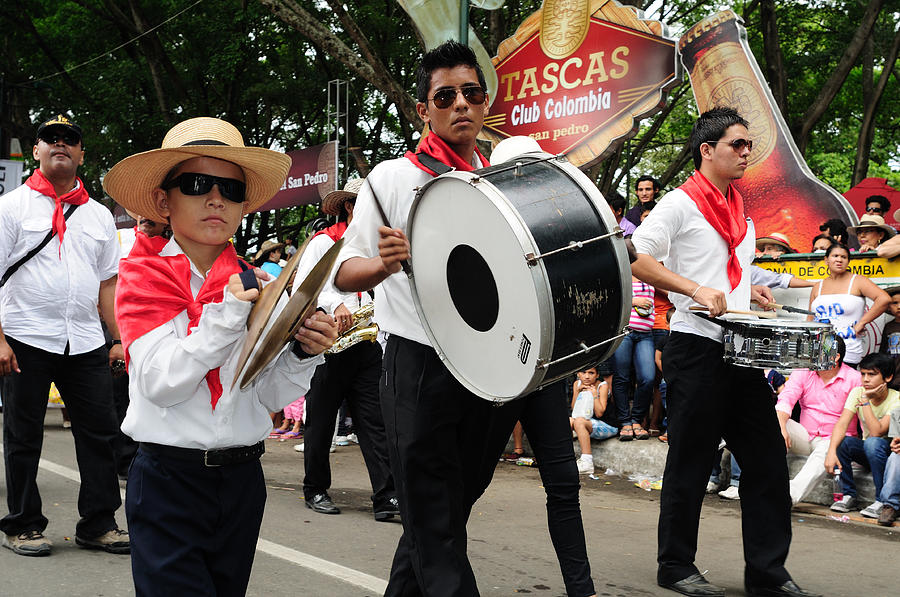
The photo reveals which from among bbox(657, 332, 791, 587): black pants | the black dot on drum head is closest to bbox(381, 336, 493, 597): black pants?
the black dot on drum head

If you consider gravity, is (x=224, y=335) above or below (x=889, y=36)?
below

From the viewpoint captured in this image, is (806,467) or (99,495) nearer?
(99,495)

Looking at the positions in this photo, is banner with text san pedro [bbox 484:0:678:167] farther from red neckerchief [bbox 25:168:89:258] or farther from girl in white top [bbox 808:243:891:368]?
red neckerchief [bbox 25:168:89:258]

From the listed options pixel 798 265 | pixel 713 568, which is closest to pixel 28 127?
pixel 798 265

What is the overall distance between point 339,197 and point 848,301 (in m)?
4.29

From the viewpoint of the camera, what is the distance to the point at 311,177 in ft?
63.9

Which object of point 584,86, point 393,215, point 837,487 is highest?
point 584,86

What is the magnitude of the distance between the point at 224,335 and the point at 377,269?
80cm

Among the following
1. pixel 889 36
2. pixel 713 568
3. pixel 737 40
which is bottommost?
pixel 713 568

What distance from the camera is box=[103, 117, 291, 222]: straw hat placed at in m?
2.86

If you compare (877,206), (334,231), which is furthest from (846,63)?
(334,231)

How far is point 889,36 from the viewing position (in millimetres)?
16859

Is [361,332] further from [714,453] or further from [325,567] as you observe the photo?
[714,453]

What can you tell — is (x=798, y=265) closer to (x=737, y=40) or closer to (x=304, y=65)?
(x=737, y=40)
